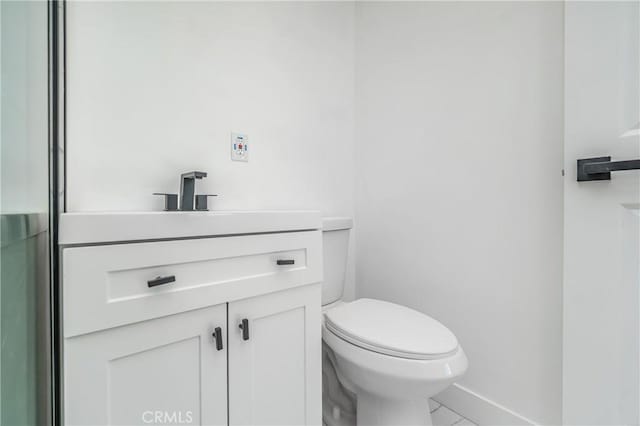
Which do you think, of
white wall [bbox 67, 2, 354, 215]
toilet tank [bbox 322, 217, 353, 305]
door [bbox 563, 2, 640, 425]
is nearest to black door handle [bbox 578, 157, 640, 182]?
door [bbox 563, 2, 640, 425]

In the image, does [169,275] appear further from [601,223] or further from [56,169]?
[601,223]

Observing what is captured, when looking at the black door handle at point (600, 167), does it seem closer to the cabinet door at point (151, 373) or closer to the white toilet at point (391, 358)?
the white toilet at point (391, 358)

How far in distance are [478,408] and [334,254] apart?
31.0 inches

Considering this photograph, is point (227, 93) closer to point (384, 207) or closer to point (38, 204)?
point (38, 204)

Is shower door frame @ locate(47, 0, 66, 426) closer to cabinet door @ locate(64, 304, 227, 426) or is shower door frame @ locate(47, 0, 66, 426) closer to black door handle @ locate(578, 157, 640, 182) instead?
cabinet door @ locate(64, 304, 227, 426)

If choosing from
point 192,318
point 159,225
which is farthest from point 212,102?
point 192,318

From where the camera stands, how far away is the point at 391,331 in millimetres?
898

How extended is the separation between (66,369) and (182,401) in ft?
0.77

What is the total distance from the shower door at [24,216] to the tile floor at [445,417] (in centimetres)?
121

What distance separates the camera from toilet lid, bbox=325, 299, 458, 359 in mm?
811

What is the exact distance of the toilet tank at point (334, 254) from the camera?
1.18 metres

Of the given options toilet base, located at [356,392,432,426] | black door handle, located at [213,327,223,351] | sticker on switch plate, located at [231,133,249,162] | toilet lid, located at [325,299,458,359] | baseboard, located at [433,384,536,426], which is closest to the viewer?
black door handle, located at [213,327,223,351]

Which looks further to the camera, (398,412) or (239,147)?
(239,147)

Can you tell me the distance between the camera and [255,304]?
78cm
